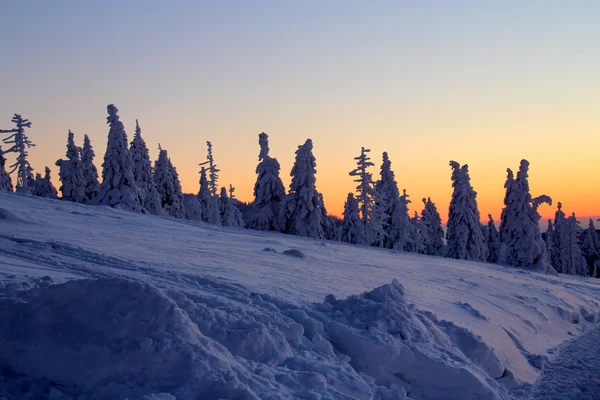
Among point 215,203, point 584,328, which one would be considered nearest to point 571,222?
point 215,203

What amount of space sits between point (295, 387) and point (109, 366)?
197cm

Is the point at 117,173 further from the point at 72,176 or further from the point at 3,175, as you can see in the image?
the point at 3,175

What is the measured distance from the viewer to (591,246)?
72.3 metres

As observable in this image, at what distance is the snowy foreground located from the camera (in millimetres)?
5090

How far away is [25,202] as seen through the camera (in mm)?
19234

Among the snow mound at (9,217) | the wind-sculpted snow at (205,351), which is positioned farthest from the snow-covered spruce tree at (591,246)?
the snow mound at (9,217)

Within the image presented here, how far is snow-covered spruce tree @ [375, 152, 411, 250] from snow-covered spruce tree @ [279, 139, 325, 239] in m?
8.21

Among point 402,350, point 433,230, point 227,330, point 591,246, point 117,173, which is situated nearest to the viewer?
point 227,330

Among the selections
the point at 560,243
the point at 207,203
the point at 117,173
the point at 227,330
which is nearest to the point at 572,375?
the point at 227,330

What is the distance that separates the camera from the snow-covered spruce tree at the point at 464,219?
43750 mm

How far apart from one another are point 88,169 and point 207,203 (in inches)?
622

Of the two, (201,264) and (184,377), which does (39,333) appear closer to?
(184,377)

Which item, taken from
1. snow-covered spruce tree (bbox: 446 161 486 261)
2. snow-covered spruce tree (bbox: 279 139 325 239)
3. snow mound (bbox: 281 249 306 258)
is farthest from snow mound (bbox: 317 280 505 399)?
snow-covered spruce tree (bbox: 446 161 486 261)

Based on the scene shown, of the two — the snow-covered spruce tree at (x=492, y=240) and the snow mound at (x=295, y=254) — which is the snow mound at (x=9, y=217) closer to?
the snow mound at (x=295, y=254)
